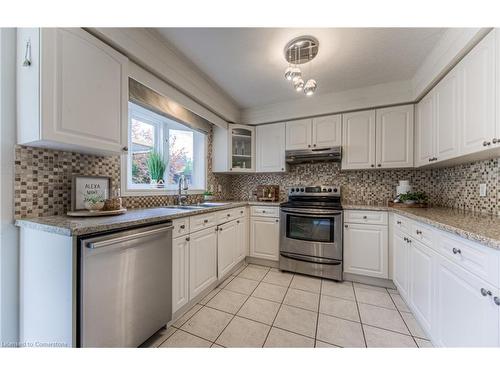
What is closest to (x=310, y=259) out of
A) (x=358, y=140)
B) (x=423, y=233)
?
(x=423, y=233)

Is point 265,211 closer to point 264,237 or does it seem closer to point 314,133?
point 264,237

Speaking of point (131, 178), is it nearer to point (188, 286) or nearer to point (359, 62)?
point (188, 286)

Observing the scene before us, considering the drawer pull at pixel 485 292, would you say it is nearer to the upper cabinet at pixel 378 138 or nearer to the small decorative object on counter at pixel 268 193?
the upper cabinet at pixel 378 138

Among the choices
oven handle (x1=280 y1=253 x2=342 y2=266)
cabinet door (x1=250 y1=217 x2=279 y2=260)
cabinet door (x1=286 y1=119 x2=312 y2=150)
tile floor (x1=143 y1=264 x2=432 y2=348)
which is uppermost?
cabinet door (x1=286 y1=119 x2=312 y2=150)

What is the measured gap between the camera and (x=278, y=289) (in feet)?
7.10

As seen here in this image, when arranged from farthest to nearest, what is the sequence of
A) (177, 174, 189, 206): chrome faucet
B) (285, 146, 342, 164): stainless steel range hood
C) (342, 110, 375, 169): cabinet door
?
1. (285, 146, 342, 164): stainless steel range hood
2. (342, 110, 375, 169): cabinet door
3. (177, 174, 189, 206): chrome faucet

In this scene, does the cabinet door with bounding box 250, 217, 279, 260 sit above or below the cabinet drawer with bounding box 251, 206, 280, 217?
below

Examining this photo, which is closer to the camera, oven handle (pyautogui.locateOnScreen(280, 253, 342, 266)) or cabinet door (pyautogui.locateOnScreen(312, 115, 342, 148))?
oven handle (pyautogui.locateOnScreen(280, 253, 342, 266))

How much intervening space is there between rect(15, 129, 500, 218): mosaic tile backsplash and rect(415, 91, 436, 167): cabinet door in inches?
13.2

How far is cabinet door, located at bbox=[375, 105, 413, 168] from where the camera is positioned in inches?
94.8

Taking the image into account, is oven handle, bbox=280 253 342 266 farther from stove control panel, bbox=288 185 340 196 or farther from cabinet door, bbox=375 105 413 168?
cabinet door, bbox=375 105 413 168

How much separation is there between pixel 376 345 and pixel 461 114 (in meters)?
1.87

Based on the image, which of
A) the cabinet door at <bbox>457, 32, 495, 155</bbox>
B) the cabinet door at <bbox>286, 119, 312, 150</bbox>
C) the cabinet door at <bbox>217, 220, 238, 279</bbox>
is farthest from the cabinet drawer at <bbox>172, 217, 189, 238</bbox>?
the cabinet door at <bbox>457, 32, 495, 155</bbox>
